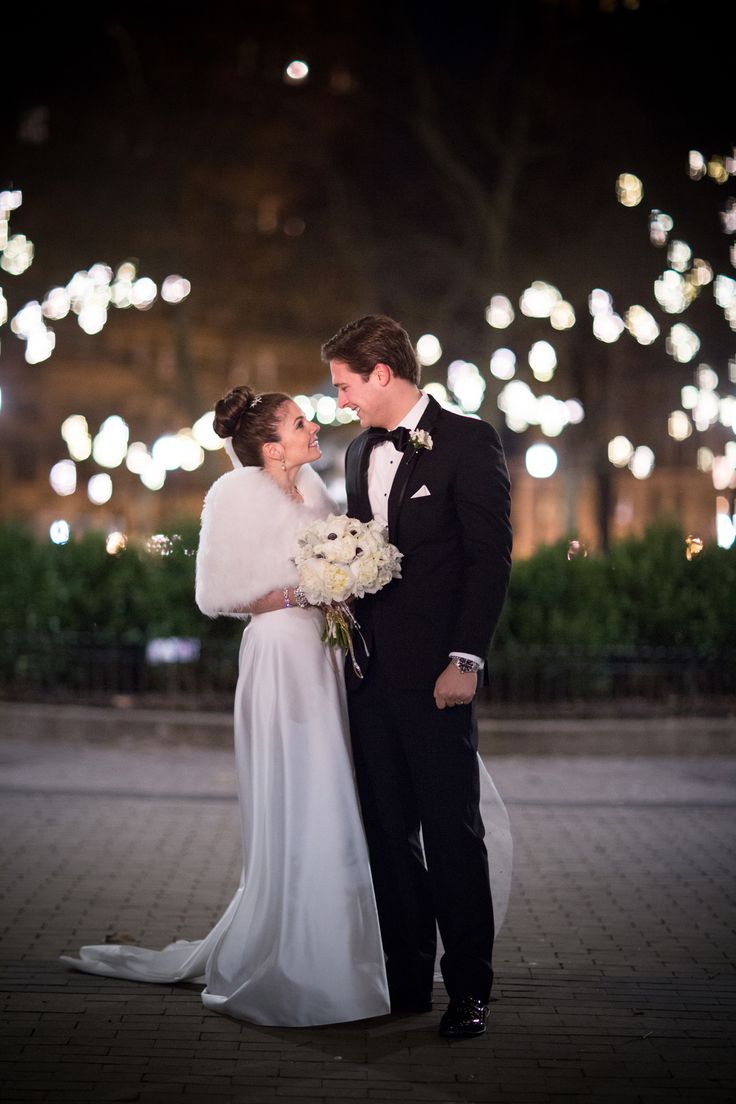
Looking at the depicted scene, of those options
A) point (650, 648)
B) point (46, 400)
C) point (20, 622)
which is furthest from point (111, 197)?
point (46, 400)

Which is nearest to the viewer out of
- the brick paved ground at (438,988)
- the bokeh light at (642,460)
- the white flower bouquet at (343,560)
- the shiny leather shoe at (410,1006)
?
the brick paved ground at (438,988)

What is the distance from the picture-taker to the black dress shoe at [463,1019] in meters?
4.73

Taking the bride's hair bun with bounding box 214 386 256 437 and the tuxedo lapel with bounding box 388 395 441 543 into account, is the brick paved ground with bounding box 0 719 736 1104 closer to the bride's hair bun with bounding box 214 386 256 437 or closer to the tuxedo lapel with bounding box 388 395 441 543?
the tuxedo lapel with bounding box 388 395 441 543

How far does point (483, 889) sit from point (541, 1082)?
2.39 feet

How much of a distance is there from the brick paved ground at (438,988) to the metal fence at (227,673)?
1.56 meters

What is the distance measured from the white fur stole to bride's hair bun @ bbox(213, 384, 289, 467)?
0.13 m

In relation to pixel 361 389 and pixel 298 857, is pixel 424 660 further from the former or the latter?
pixel 361 389

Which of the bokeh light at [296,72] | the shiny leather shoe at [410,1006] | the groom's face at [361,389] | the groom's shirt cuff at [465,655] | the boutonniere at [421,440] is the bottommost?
the shiny leather shoe at [410,1006]

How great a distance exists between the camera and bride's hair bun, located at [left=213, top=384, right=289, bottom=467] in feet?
17.1

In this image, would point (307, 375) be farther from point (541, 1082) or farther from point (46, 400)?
point (541, 1082)

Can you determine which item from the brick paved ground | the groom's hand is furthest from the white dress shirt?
the brick paved ground

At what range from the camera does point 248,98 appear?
17.4 meters

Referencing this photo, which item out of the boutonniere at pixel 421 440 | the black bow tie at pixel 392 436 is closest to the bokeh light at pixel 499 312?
the black bow tie at pixel 392 436

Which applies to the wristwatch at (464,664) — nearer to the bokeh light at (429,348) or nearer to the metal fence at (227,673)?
the metal fence at (227,673)
